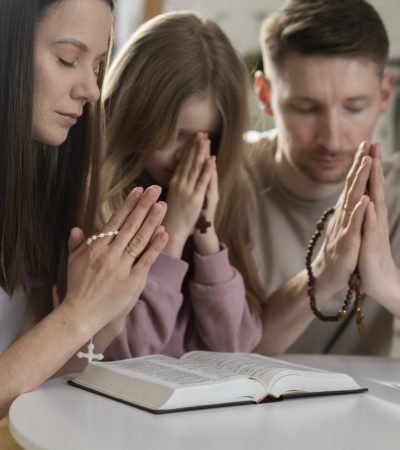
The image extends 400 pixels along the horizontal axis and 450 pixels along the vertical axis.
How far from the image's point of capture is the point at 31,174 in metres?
1.44

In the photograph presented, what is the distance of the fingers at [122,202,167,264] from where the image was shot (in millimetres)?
1338

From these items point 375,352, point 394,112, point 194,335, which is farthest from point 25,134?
point 394,112

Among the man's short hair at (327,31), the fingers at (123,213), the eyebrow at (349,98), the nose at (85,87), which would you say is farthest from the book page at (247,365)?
the man's short hair at (327,31)

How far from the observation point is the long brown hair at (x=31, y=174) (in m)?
1.33

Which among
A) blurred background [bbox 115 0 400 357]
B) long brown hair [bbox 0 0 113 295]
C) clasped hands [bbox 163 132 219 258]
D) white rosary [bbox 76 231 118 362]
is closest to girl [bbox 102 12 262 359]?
clasped hands [bbox 163 132 219 258]

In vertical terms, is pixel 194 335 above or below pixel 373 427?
below

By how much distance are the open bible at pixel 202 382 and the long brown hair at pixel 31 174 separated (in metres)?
0.29

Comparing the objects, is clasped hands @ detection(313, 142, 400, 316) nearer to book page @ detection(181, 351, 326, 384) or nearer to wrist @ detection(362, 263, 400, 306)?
wrist @ detection(362, 263, 400, 306)

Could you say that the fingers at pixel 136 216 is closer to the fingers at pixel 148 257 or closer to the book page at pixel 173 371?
the fingers at pixel 148 257

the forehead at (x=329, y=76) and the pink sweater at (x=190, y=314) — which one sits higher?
the forehead at (x=329, y=76)

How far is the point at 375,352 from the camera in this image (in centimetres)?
202

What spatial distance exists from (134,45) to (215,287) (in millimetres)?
522

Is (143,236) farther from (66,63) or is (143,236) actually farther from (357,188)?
(357,188)

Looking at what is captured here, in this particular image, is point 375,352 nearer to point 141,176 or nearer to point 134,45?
point 141,176
